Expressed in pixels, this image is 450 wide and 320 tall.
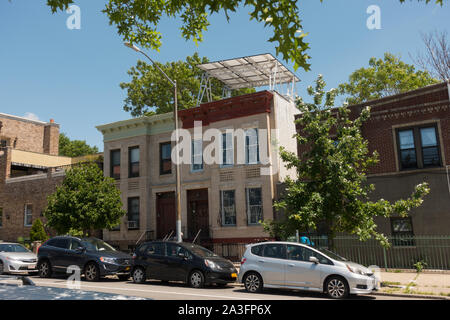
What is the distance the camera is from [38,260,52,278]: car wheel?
1692 cm

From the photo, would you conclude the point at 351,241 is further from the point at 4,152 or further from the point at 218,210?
the point at 4,152

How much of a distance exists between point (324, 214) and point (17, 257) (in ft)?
45.0

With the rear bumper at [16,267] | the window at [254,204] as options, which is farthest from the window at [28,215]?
the window at [254,204]

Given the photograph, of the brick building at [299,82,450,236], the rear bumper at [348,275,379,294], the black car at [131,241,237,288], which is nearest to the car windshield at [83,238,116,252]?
the black car at [131,241,237,288]

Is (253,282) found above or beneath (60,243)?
beneath

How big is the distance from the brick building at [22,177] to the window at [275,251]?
68.8 feet

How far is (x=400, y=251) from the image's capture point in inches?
703

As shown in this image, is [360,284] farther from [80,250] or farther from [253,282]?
[80,250]

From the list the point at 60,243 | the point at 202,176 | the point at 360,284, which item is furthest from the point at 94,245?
the point at 360,284

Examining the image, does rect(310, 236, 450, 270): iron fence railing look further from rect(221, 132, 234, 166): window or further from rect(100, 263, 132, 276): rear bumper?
rect(100, 263, 132, 276): rear bumper

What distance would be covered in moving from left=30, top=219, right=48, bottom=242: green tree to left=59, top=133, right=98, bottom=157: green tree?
2918 cm

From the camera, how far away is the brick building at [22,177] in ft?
99.5

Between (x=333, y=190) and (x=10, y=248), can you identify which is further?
(x=10, y=248)

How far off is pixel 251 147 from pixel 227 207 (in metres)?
3.65
